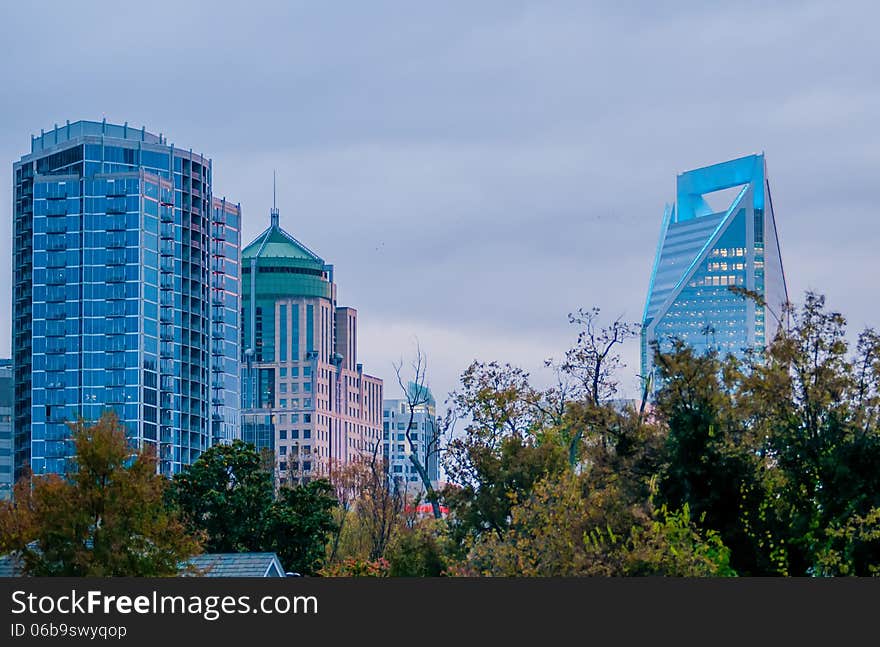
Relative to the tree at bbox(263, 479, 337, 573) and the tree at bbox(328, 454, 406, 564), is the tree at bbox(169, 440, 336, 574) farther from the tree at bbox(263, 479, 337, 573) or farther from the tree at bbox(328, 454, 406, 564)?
the tree at bbox(328, 454, 406, 564)

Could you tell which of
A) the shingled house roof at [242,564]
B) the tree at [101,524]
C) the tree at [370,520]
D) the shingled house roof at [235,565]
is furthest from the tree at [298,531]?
the tree at [101,524]

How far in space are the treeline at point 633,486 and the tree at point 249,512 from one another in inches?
457

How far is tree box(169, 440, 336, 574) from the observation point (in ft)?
224

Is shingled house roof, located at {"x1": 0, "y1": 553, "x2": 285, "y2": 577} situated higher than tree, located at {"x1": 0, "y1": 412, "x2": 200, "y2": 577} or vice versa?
tree, located at {"x1": 0, "y1": 412, "x2": 200, "y2": 577}

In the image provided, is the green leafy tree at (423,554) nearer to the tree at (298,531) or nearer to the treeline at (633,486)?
the treeline at (633,486)

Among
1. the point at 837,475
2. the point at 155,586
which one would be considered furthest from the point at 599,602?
the point at 837,475

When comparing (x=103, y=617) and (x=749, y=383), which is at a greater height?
(x=749, y=383)

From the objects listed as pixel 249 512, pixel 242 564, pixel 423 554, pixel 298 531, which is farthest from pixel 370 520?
pixel 423 554

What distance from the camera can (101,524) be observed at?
166 ft

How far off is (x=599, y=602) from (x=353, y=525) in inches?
2860

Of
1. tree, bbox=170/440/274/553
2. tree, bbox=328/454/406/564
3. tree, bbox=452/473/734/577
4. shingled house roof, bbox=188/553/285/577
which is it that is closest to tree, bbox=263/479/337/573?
tree, bbox=170/440/274/553

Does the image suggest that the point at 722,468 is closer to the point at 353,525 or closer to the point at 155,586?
the point at 155,586

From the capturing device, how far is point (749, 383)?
4506 centimetres

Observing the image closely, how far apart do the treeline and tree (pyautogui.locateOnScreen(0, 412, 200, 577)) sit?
6 centimetres
